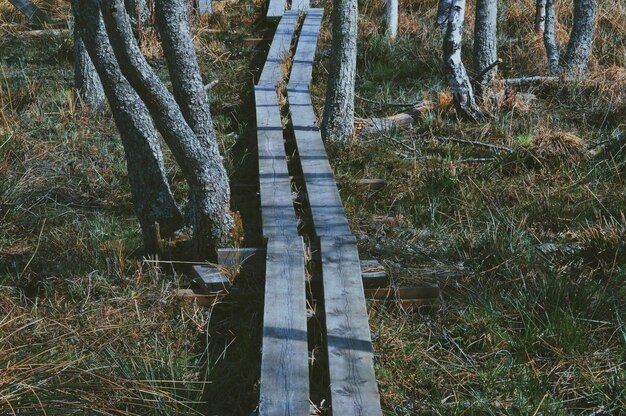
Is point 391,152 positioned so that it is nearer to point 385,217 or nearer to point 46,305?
point 385,217

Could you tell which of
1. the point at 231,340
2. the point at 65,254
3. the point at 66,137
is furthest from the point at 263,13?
the point at 231,340

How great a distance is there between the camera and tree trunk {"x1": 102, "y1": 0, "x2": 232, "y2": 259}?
4547mm

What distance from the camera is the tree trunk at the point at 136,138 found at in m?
4.73

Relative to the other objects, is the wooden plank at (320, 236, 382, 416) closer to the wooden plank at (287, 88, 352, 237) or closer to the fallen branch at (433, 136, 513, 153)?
the wooden plank at (287, 88, 352, 237)

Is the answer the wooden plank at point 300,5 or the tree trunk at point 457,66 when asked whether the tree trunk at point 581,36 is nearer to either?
the tree trunk at point 457,66

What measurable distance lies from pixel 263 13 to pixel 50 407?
855cm

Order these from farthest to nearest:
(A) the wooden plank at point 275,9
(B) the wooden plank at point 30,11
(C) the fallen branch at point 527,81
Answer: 1. (A) the wooden plank at point 275,9
2. (B) the wooden plank at point 30,11
3. (C) the fallen branch at point 527,81

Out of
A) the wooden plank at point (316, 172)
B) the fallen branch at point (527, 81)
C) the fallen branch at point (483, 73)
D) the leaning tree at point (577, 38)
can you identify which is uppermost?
the leaning tree at point (577, 38)

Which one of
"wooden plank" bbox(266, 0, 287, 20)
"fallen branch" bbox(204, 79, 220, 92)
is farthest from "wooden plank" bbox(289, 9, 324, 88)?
"fallen branch" bbox(204, 79, 220, 92)

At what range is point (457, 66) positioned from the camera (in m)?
7.61

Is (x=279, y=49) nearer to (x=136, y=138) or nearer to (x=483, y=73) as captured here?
(x=483, y=73)

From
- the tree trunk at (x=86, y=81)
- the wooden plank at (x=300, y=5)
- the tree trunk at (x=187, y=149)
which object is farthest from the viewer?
the wooden plank at (x=300, y=5)

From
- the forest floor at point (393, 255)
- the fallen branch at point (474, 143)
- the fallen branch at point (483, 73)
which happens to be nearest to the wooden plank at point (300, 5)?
the forest floor at point (393, 255)

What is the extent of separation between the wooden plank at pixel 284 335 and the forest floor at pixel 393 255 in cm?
25
